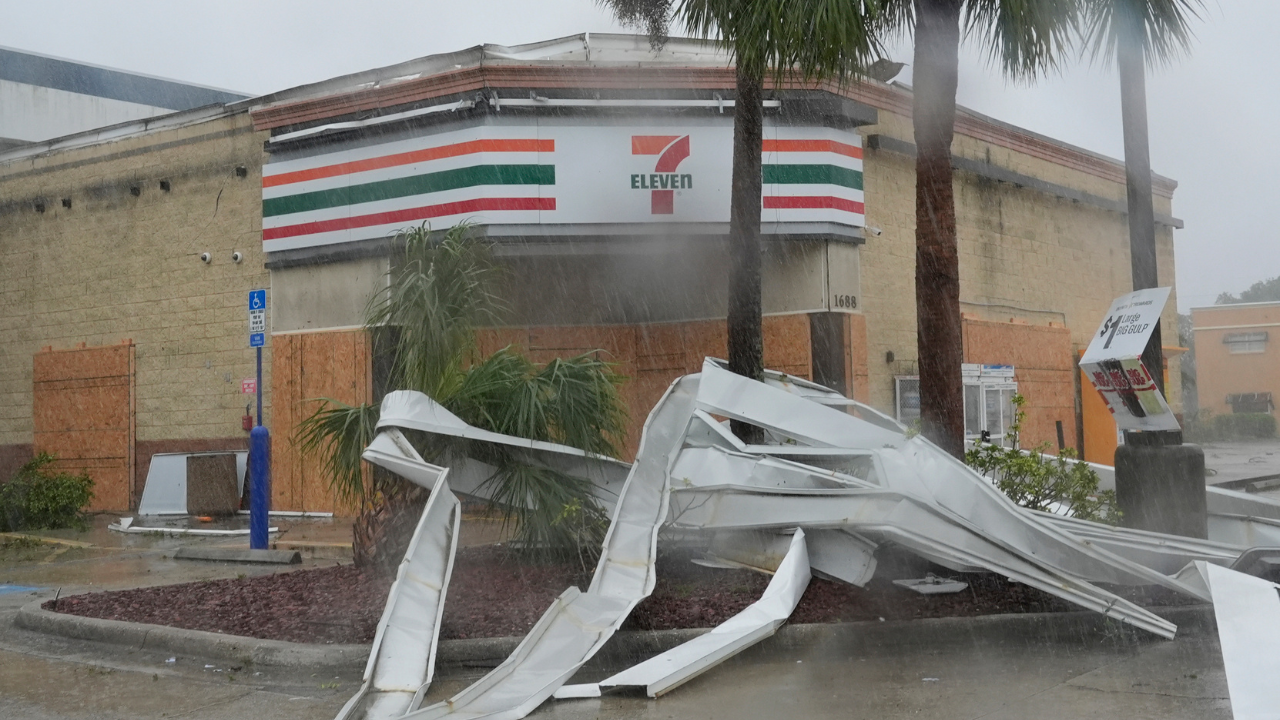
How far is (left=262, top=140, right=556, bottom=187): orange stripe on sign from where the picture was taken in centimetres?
1505

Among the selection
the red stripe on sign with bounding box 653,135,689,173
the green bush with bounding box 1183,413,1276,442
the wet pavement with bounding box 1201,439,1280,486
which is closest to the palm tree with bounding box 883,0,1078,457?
the red stripe on sign with bounding box 653,135,689,173

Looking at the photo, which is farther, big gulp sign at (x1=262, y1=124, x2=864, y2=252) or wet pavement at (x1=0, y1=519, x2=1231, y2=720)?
big gulp sign at (x1=262, y1=124, x2=864, y2=252)

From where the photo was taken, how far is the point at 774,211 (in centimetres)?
1537

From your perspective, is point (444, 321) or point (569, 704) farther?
point (444, 321)

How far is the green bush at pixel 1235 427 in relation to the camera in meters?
47.5

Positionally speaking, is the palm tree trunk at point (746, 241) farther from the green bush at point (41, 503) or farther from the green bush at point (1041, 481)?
the green bush at point (41, 503)

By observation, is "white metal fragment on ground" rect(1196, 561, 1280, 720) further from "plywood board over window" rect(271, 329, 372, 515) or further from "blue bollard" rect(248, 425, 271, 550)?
"plywood board over window" rect(271, 329, 372, 515)

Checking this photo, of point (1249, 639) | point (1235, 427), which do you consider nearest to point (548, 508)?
point (1249, 639)

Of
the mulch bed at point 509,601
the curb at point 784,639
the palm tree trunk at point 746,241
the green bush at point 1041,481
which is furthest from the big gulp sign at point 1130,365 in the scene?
Answer: the palm tree trunk at point 746,241

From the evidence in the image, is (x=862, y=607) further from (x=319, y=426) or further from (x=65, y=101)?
(x=65, y=101)

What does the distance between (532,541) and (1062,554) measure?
4.01 meters

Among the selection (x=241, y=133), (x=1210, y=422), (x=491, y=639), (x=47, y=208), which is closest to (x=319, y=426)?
(x=491, y=639)

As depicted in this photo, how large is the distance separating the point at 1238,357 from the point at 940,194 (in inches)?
2087

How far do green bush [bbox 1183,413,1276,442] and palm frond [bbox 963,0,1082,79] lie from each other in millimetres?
41828
